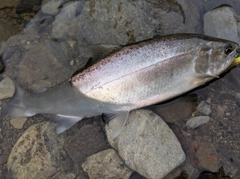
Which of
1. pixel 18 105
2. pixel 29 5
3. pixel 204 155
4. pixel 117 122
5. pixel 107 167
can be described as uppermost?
pixel 29 5

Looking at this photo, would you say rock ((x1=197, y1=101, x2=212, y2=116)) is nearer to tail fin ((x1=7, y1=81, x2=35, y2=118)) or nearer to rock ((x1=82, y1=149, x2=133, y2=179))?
rock ((x1=82, y1=149, x2=133, y2=179))

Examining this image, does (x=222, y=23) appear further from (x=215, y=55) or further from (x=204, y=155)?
(x=204, y=155)

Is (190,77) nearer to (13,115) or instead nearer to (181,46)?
(181,46)

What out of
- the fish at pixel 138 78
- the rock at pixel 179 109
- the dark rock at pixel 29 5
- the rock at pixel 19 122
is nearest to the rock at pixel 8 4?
the dark rock at pixel 29 5

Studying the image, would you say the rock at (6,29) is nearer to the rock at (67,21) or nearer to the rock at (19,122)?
the rock at (67,21)

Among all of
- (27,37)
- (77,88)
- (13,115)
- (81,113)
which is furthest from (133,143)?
(27,37)

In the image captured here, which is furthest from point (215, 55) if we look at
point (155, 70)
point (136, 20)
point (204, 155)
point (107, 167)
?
point (107, 167)
